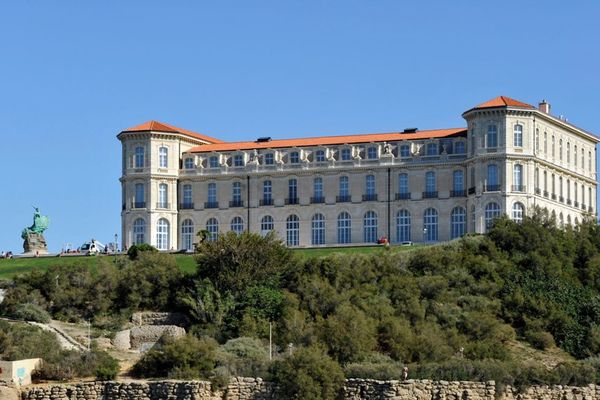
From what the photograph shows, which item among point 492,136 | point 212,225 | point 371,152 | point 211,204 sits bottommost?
point 212,225

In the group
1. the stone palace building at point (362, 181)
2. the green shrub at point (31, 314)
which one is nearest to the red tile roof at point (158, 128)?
the stone palace building at point (362, 181)

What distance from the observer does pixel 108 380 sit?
5231cm

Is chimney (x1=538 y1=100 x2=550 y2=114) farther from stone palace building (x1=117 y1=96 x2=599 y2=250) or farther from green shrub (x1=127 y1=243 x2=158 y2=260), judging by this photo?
green shrub (x1=127 y1=243 x2=158 y2=260)

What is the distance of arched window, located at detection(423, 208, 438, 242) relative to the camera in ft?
307

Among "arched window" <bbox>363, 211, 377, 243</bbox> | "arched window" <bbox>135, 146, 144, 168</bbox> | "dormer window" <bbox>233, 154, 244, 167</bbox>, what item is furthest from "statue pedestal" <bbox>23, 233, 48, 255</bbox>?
"arched window" <bbox>363, 211, 377, 243</bbox>

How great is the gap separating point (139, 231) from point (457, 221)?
64.0 ft

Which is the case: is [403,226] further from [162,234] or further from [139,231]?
[139,231]

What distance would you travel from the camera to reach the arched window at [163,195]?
98.9 metres

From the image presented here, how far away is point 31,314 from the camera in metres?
64.0

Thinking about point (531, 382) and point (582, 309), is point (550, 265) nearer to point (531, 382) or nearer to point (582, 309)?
point (582, 309)

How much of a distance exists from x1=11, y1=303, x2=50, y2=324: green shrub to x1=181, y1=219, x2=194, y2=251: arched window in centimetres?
3371

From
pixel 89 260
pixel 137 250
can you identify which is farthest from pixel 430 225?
pixel 89 260

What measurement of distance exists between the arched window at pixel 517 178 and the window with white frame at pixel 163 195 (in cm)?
2175

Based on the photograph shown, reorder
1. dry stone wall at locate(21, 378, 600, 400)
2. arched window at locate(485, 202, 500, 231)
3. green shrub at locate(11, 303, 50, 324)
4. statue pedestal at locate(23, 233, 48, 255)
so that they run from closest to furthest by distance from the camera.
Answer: dry stone wall at locate(21, 378, 600, 400) → green shrub at locate(11, 303, 50, 324) → arched window at locate(485, 202, 500, 231) → statue pedestal at locate(23, 233, 48, 255)
